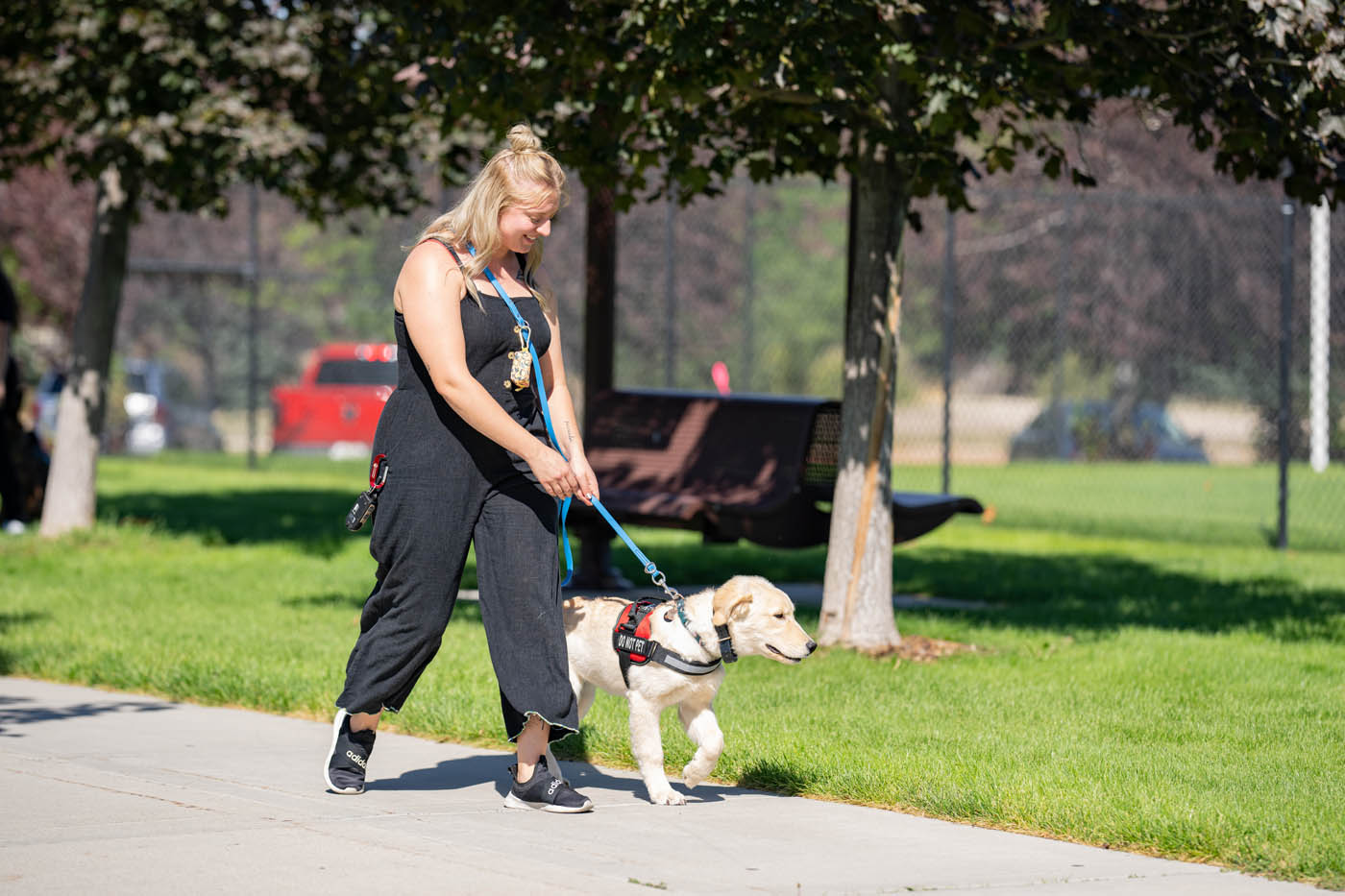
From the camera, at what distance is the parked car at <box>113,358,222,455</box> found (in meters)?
27.6

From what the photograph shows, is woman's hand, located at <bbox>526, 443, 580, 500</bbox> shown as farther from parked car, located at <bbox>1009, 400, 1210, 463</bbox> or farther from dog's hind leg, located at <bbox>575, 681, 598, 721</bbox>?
parked car, located at <bbox>1009, 400, 1210, 463</bbox>

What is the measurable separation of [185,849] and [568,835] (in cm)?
104

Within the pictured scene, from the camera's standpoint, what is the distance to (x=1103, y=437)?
79.8ft

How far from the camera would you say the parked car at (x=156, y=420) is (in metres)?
27.6

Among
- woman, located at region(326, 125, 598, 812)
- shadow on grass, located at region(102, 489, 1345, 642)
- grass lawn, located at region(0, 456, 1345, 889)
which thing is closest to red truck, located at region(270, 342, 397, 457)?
shadow on grass, located at region(102, 489, 1345, 642)

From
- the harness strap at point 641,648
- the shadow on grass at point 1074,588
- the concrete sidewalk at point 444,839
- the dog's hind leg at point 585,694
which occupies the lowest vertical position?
the concrete sidewalk at point 444,839

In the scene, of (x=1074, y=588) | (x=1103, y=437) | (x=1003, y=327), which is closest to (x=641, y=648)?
(x=1074, y=588)

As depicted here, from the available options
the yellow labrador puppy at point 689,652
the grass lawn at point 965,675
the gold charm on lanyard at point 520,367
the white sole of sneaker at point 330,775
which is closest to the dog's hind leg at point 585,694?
the yellow labrador puppy at point 689,652

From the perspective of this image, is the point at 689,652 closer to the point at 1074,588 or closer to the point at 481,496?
the point at 481,496

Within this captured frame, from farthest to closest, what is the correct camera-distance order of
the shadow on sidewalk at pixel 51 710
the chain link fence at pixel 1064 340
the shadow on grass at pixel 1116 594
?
the chain link fence at pixel 1064 340
the shadow on grass at pixel 1116 594
the shadow on sidewalk at pixel 51 710

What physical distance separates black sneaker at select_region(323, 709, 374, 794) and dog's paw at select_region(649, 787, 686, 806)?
2.91 ft

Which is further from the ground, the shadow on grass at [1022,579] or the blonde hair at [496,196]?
the blonde hair at [496,196]

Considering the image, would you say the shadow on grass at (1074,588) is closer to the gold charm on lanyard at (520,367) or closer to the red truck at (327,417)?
the gold charm on lanyard at (520,367)

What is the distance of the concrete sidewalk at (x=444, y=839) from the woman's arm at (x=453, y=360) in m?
1.03
